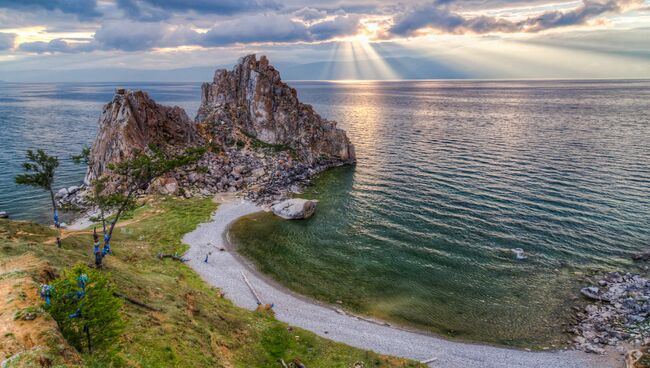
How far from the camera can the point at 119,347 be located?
2170 centimetres

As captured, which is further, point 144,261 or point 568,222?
point 568,222

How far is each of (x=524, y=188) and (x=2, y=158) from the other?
420 ft

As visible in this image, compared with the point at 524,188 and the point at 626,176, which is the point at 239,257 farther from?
the point at 626,176

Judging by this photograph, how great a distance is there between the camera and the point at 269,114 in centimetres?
10106

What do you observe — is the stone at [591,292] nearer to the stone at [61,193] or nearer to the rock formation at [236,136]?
the rock formation at [236,136]

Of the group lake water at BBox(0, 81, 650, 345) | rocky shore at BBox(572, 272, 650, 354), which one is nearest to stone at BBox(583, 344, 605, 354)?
rocky shore at BBox(572, 272, 650, 354)

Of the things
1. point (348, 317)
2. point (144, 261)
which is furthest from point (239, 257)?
point (348, 317)

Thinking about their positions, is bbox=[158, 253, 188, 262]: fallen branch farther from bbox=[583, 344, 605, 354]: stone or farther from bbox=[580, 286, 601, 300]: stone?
bbox=[580, 286, 601, 300]: stone

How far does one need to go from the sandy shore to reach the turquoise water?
2.25 metres

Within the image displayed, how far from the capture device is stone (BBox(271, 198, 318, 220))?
6275 cm

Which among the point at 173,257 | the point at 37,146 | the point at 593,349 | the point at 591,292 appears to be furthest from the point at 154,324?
the point at 37,146

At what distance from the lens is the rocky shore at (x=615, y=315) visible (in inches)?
1324

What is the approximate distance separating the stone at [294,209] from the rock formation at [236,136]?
644 cm

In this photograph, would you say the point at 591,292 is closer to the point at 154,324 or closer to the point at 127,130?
the point at 154,324
